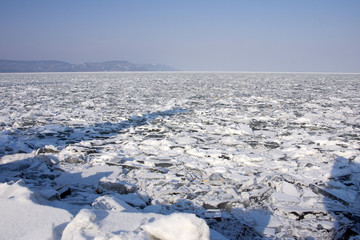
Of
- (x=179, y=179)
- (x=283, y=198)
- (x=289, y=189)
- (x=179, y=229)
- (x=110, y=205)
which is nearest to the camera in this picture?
(x=179, y=229)

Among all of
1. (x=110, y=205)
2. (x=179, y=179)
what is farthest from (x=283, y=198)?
(x=110, y=205)

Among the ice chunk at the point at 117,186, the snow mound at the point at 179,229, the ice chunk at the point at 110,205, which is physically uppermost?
the snow mound at the point at 179,229

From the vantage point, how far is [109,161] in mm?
A: 2906

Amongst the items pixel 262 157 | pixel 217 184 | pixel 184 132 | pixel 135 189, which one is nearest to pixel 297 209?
pixel 217 184

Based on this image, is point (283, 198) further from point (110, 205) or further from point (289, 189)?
point (110, 205)

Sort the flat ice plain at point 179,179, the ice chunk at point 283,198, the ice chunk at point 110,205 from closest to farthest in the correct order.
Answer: the flat ice plain at point 179,179, the ice chunk at point 110,205, the ice chunk at point 283,198

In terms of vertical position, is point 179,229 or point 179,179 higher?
point 179,229

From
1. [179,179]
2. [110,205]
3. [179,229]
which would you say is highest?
[179,229]

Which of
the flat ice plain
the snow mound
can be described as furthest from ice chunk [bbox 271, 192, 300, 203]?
the snow mound

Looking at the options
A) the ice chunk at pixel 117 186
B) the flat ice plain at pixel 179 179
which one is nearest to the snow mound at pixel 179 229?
the flat ice plain at pixel 179 179

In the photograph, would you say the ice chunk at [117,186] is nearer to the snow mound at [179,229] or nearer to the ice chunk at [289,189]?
the snow mound at [179,229]

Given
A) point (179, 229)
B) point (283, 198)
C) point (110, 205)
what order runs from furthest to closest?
point (283, 198), point (110, 205), point (179, 229)

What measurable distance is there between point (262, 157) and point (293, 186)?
0.78 meters

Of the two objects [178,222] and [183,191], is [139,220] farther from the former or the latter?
[183,191]
